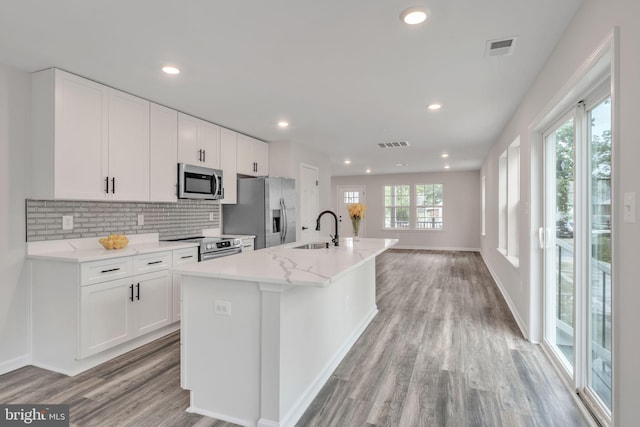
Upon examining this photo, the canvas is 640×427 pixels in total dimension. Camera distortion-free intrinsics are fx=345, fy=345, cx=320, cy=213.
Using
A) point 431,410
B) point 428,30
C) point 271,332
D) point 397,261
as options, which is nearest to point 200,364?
point 271,332

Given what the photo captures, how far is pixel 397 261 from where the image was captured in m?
8.17

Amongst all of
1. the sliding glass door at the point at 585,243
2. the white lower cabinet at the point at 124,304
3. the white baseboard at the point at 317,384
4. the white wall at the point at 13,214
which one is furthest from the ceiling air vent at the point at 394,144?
the white wall at the point at 13,214

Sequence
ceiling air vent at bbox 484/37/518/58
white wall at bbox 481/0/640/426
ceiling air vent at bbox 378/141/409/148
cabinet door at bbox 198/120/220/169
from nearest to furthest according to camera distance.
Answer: white wall at bbox 481/0/640/426 < ceiling air vent at bbox 484/37/518/58 < cabinet door at bbox 198/120/220/169 < ceiling air vent at bbox 378/141/409/148

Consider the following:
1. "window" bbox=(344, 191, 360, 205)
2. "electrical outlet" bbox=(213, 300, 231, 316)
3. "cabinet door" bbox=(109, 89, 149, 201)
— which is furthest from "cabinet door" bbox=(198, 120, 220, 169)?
"window" bbox=(344, 191, 360, 205)

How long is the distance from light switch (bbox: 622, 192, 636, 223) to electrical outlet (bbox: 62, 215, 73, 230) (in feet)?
12.9

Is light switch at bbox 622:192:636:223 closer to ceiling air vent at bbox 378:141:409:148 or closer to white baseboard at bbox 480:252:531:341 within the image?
white baseboard at bbox 480:252:531:341

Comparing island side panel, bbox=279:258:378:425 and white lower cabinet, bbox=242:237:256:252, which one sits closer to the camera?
island side panel, bbox=279:258:378:425

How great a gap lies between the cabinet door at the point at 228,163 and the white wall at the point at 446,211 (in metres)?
6.86

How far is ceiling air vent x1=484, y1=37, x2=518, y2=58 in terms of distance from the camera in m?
2.33

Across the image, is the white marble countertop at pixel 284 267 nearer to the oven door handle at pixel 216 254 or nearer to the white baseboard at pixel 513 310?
the oven door handle at pixel 216 254

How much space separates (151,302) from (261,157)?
115 inches

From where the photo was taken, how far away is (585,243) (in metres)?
2.24

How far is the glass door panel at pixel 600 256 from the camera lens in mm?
1966

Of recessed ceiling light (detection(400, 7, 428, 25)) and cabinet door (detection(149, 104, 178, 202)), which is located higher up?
recessed ceiling light (detection(400, 7, 428, 25))
